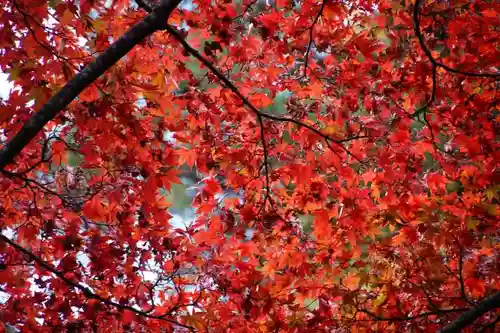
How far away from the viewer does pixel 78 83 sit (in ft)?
7.58

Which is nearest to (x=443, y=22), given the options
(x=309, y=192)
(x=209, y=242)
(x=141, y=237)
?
(x=309, y=192)

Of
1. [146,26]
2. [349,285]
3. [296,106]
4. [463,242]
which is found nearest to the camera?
[146,26]

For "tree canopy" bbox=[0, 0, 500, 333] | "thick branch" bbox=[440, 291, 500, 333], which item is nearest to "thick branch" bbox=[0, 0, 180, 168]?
"tree canopy" bbox=[0, 0, 500, 333]

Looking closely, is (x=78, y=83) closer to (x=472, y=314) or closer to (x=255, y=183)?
(x=255, y=183)

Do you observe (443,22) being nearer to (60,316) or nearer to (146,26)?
(146,26)

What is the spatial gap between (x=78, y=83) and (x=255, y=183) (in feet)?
5.74

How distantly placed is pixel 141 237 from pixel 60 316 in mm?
837

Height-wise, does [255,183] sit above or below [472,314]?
above

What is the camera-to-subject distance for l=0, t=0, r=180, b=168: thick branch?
2285 mm

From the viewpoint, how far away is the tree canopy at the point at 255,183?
3355mm

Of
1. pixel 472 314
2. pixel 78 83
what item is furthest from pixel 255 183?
pixel 78 83

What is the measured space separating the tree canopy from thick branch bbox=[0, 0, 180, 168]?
738 millimetres

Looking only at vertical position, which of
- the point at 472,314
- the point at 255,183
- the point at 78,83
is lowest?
the point at 472,314

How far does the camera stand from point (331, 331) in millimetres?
3736
